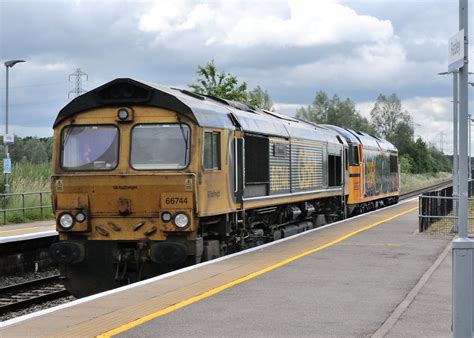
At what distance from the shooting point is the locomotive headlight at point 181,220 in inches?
450

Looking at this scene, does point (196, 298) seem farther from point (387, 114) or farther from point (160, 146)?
point (387, 114)

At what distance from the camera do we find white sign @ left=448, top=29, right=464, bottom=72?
6.72m

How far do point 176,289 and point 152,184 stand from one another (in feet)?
7.95

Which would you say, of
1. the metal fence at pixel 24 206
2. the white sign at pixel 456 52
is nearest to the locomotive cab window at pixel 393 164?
the metal fence at pixel 24 206

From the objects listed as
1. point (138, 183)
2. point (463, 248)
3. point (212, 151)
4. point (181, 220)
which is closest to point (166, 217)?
point (181, 220)

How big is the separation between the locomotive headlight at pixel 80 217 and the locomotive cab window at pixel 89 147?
0.78 metres

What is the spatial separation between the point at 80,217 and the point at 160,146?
1.78 meters

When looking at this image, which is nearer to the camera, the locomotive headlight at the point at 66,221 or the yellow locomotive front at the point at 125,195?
the yellow locomotive front at the point at 125,195

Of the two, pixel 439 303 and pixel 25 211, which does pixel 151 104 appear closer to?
pixel 439 303

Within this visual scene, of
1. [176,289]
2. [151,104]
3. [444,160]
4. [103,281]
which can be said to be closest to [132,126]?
[151,104]

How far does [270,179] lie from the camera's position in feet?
50.6

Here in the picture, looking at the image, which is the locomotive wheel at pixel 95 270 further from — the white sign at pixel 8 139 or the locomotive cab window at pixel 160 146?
the white sign at pixel 8 139

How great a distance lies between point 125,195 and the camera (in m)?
11.8

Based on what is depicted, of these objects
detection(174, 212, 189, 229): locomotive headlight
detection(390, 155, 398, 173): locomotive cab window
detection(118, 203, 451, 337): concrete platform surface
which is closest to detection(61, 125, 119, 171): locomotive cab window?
detection(174, 212, 189, 229): locomotive headlight
